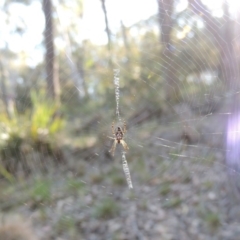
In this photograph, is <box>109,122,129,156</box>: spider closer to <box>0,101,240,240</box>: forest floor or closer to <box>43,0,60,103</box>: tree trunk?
<box>0,101,240,240</box>: forest floor

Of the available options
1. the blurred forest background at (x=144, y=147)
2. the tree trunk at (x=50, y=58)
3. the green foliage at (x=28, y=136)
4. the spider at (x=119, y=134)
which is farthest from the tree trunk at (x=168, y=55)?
the tree trunk at (x=50, y=58)

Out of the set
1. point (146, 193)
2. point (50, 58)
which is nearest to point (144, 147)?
point (146, 193)

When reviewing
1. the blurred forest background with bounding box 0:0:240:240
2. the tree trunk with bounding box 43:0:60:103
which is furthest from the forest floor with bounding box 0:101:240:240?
the tree trunk with bounding box 43:0:60:103

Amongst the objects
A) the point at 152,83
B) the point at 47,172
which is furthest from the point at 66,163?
the point at 152,83

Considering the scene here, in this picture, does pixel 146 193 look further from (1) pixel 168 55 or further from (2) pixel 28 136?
(2) pixel 28 136

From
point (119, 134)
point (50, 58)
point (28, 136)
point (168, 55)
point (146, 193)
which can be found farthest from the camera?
point (50, 58)

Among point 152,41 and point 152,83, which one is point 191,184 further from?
point 152,41

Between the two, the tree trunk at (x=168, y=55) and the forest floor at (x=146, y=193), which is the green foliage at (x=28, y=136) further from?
the tree trunk at (x=168, y=55)
